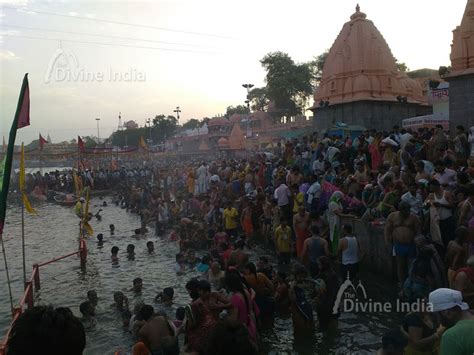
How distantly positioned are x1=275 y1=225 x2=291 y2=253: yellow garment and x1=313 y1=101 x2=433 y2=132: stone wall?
12.6 metres

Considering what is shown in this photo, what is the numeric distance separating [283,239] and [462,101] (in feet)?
27.2

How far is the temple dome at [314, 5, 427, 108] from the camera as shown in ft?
73.5

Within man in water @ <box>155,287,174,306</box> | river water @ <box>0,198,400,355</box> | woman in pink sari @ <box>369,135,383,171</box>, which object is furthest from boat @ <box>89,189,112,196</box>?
man in water @ <box>155,287,174,306</box>

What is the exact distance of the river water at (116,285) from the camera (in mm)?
7125

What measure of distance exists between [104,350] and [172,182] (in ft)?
61.0

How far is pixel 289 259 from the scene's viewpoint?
11.0 m

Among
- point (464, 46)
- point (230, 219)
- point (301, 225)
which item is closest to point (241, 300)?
point (301, 225)

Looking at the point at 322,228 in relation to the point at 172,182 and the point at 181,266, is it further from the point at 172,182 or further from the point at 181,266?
the point at 172,182

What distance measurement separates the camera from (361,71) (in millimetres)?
23062

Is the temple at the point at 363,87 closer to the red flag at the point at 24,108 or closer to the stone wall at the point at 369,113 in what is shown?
the stone wall at the point at 369,113

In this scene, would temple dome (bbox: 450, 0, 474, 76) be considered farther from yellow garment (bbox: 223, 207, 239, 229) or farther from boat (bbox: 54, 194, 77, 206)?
boat (bbox: 54, 194, 77, 206)

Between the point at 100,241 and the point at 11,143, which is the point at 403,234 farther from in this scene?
the point at 100,241

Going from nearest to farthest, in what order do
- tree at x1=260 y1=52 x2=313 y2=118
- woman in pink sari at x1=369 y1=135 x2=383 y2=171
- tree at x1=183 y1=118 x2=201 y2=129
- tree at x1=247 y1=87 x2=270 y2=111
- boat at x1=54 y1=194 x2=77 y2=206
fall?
1. woman in pink sari at x1=369 y1=135 x2=383 y2=171
2. boat at x1=54 y1=194 x2=77 y2=206
3. tree at x1=260 y1=52 x2=313 y2=118
4. tree at x1=247 y1=87 x2=270 y2=111
5. tree at x1=183 y1=118 x2=201 y2=129

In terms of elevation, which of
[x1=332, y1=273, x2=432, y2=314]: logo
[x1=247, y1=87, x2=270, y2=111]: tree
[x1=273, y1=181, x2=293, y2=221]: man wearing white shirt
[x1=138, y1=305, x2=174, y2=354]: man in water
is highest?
[x1=247, y1=87, x2=270, y2=111]: tree
